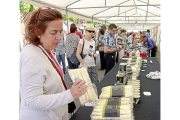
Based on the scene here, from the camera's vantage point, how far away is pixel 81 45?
9.01 ft

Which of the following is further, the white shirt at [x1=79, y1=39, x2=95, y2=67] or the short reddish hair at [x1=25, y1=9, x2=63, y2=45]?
the white shirt at [x1=79, y1=39, x2=95, y2=67]

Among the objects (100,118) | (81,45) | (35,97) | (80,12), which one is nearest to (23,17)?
(81,45)

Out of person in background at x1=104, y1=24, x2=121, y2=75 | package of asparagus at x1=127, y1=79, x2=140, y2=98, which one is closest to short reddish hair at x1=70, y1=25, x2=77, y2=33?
person in background at x1=104, y1=24, x2=121, y2=75

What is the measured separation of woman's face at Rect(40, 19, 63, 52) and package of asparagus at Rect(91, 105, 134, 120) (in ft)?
1.72

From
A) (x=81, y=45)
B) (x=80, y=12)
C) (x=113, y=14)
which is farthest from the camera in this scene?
(x=113, y=14)

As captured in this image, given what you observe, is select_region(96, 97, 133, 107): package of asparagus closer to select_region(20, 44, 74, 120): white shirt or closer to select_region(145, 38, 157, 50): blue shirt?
select_region(20, 44, 74, 120): white shirt

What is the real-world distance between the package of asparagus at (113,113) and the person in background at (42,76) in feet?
0.50

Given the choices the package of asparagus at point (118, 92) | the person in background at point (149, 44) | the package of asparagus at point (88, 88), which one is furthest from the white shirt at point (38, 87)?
the person in background at point (149, 44)

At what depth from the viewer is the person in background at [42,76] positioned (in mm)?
920

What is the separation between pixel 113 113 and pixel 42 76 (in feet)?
1.48

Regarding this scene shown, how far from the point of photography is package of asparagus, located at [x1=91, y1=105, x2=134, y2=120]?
0.84 m

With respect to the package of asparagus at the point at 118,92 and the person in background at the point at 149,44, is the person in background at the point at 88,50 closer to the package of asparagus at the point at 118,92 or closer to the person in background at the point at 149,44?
the package of asparagus at the point at 118,92

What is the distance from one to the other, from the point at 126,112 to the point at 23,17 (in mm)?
3039
